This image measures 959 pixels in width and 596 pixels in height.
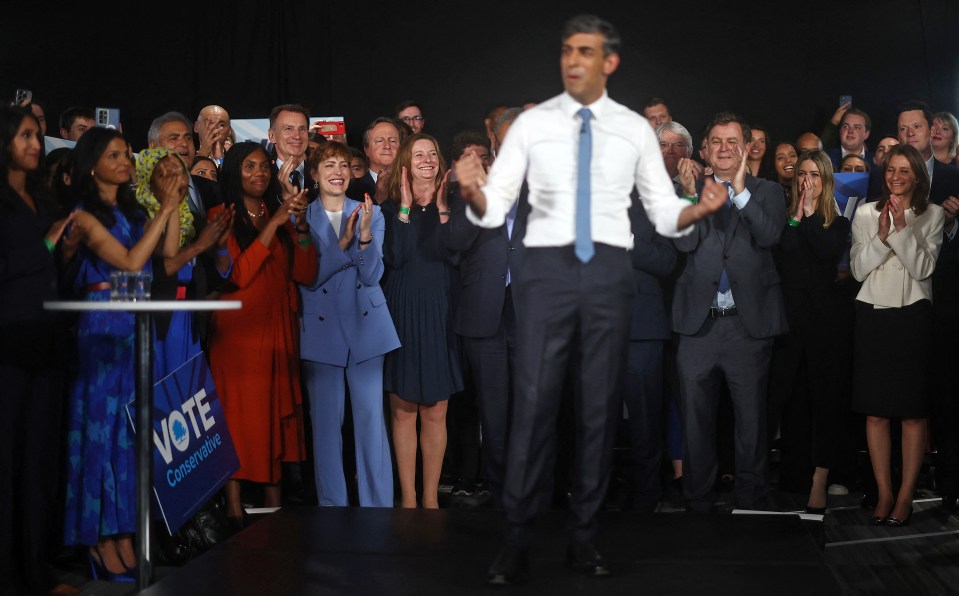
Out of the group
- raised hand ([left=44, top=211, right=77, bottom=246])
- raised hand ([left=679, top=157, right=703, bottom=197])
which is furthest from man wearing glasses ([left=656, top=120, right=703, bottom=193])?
raised hand ([left=44, top=211, right=77, bottom=246])

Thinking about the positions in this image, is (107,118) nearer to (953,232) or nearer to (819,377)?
(819,377)

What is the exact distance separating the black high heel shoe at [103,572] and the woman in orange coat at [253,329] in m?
0.62

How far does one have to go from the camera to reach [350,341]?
4.89 metres

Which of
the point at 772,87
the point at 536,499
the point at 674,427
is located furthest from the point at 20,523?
the point at 772,87

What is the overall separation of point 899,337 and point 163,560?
3427 mm

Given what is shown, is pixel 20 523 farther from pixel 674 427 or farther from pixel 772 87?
pixel 772 87

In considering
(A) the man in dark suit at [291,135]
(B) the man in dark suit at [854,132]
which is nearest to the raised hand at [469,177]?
(A) the man in dark suit at [291,135]

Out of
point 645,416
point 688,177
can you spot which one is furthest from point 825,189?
point 645,416

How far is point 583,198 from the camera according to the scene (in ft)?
10.5

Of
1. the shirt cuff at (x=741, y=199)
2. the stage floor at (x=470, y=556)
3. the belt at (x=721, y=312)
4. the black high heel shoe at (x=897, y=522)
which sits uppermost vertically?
the shirt cuff at (x=741, y=199)

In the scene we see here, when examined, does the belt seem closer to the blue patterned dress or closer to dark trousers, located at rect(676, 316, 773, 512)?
dark trousers, located at rect(676, 316, 773, 512)

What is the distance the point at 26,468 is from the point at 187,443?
591mm

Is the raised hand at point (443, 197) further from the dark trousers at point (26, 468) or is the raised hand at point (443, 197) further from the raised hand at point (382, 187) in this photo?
the dark trousers at point (26, 468)

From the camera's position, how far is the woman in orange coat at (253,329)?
15.8 feet
